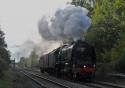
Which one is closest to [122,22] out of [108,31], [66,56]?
[108,31]

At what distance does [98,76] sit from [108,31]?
36.8 ft

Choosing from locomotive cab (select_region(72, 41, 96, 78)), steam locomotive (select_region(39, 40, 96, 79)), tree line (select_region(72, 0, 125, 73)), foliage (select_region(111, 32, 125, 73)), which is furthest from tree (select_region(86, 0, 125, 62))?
locomotive cab (select_region(72, 41, 96, 78))

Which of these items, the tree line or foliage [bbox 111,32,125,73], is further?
the tree line

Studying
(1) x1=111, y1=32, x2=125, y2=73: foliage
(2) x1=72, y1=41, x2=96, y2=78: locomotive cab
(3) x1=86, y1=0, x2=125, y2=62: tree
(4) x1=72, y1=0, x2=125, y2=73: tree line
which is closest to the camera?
(2) x1=72, y1=41, x2=96, y2=78: locomotive cab

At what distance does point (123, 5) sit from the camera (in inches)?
1943

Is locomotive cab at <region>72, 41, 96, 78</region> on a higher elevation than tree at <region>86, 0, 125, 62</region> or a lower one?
lower

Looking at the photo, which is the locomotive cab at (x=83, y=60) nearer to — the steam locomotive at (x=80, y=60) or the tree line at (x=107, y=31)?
the steam locomotive at (x=80, y=60)

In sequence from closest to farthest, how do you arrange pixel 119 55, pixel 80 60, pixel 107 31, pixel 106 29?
pixel 80 60, pixel 119 55, pixel 107 31, pixel 106 29

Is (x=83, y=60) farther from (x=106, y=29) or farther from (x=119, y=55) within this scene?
(x=106, y=29)

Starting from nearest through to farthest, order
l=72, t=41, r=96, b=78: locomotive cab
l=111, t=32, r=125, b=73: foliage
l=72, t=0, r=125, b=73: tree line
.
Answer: l=72, t=41, r=96, b=78: locomotive cab → l=111, t=32, r=125, b=73: foliage → l=72, t=0, r=125, b=73: tree line

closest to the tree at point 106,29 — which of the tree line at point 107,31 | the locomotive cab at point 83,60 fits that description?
the tree line at point 107,31

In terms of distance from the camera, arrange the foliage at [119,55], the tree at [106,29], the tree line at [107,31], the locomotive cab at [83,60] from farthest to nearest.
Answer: the tree at [106,29] → the tree line at [107,31] → the foliage at [119,55] → the locomotive cab at [83,60]

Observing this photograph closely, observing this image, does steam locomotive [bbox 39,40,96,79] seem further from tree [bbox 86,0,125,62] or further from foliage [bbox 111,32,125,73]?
tree [bbox 86,0,125,62]

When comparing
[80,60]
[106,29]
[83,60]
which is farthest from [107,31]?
[80,60]
